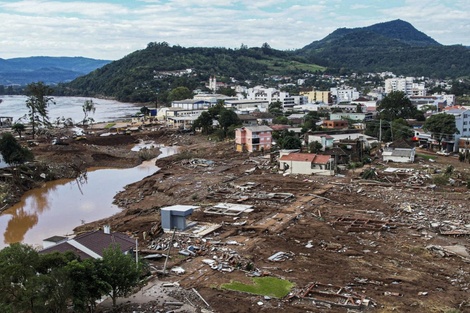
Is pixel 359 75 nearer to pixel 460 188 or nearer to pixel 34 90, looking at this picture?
pixel 34 90

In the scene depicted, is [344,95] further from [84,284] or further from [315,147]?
[84,284]

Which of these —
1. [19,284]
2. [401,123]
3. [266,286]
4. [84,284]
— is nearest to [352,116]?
[401,123]

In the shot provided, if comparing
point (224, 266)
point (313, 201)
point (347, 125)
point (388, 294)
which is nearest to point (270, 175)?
point (313, 201)

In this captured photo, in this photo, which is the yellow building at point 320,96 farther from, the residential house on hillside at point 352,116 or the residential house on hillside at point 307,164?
the residential house on hillside at point 307,164

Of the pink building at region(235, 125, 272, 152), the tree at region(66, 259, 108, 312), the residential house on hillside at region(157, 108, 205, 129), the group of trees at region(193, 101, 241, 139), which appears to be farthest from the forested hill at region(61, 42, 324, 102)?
the tree at region(66, 259, 108, 312)

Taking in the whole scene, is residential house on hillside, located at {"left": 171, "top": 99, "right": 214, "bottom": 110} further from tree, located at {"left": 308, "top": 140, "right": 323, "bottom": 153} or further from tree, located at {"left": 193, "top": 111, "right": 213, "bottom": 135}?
tree, located at {"left": 308, "top": 140, "right": 323, "bottom": 153}
